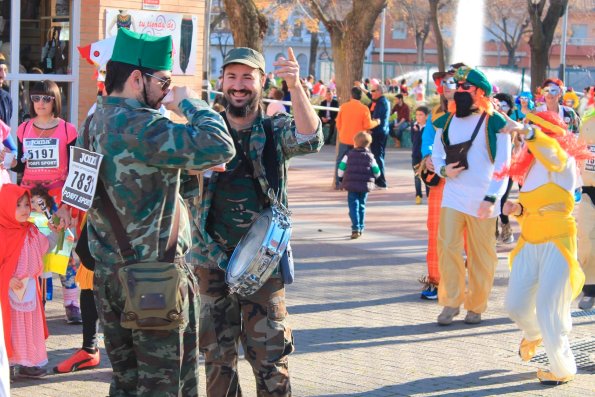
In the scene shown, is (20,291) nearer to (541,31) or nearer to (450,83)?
(450,83)

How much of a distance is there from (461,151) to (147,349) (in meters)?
4.35

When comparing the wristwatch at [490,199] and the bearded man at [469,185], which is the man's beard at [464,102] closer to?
the bearded man at [469,185]

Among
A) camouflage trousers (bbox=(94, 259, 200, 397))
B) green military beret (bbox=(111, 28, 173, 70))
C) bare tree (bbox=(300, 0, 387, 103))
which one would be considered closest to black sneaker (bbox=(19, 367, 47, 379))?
camouflage trousers (bbox=(94, 259, 200, 397))

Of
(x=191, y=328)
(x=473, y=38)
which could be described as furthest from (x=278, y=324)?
(x=473, y=38)

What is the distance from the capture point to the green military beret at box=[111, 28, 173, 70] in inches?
174

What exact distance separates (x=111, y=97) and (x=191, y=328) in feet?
3.65

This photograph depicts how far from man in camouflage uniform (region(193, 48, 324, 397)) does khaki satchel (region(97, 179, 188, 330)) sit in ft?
3.03

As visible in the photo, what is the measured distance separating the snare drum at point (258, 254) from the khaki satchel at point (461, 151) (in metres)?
3.26

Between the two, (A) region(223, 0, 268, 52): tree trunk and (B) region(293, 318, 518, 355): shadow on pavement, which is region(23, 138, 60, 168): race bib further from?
(A) region(223, 0, 268, 52): tree trunk

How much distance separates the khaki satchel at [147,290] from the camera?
4.36 m

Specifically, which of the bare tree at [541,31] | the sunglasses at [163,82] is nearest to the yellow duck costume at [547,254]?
the sunglasses at [163,82]

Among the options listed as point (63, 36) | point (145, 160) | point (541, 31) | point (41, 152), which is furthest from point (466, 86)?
point (541, 31)

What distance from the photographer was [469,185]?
8.19 m

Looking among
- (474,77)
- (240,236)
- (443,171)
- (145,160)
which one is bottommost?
(240,236)
